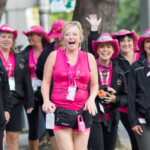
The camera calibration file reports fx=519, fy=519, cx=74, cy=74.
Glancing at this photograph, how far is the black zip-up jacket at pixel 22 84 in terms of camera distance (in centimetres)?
827

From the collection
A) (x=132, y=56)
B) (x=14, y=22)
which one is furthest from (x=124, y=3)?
(x=132, y=56)

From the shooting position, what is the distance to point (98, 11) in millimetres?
9672

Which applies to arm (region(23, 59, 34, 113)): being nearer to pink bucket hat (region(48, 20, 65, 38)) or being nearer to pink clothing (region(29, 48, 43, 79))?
pink clothing (region(29, 48, 43, 79))

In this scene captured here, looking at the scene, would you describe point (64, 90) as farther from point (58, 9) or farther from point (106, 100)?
point (58, 9)

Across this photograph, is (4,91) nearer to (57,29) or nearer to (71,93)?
(71,93)

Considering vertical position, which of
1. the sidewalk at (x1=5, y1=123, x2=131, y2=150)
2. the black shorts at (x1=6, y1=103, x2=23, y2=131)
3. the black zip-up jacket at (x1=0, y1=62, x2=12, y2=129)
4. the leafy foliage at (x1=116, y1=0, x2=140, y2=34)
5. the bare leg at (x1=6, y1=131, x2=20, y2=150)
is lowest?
the sidewalk at (x1=5, y1=123, x2=131, y2=150)

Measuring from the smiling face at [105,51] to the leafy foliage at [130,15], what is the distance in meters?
24.2

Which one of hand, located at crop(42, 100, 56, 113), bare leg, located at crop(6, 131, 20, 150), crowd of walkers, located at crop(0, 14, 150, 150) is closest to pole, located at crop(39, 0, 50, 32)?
crowd of walkers, located at crop(0, 14, 150, 150)

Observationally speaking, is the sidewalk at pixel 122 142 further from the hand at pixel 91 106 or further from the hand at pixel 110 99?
the hand at pixel 91 106

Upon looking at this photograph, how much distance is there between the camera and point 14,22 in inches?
627

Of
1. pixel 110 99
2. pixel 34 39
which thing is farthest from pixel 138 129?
pixel 34 39

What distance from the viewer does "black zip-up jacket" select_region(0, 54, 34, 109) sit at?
27.1 ft

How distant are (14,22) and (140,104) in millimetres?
9940

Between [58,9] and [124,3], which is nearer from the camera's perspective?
[58,9]
